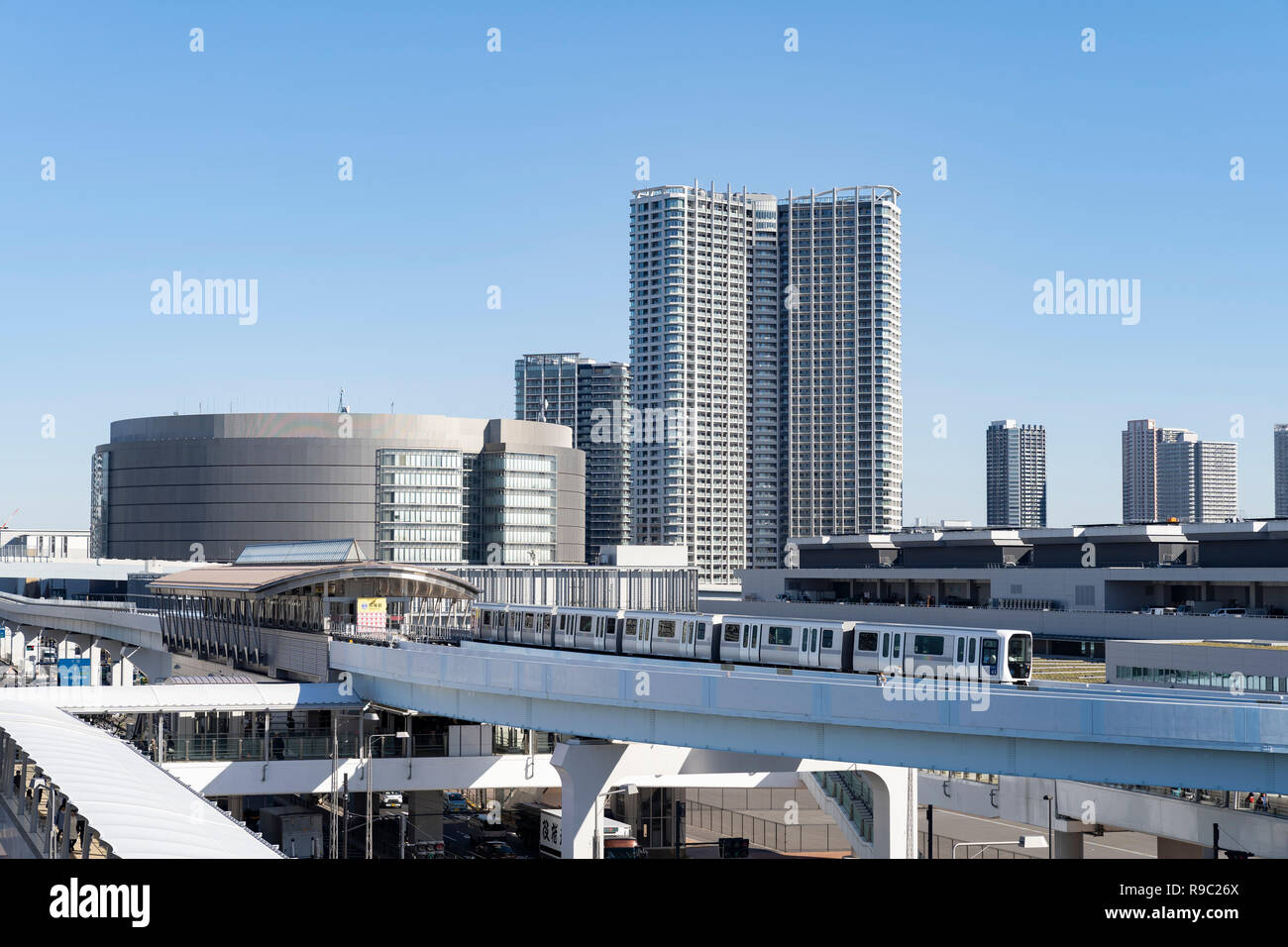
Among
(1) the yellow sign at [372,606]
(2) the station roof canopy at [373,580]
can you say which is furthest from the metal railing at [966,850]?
(1) the yellow sign at [372,606]

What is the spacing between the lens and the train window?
35.3 m

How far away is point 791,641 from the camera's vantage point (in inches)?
1576

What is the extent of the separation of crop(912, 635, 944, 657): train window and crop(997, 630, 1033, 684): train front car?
185 centimetres

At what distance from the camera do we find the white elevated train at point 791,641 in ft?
112

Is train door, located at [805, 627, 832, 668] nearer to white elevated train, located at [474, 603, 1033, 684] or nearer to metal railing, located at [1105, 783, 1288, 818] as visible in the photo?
white elevated train, located at [474, 603, 1033, 684]

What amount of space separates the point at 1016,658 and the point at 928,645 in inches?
101

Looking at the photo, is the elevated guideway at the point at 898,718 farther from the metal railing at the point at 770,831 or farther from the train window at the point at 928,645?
the metal railing at the point at 770,831

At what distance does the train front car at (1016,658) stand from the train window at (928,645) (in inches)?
72.7

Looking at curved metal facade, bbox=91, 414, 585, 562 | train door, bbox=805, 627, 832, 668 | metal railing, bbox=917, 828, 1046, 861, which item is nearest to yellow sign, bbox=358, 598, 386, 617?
train door, bbox=805, 627, 832, 668

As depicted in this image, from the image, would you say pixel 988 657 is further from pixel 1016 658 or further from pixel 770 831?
pixel 770 831
